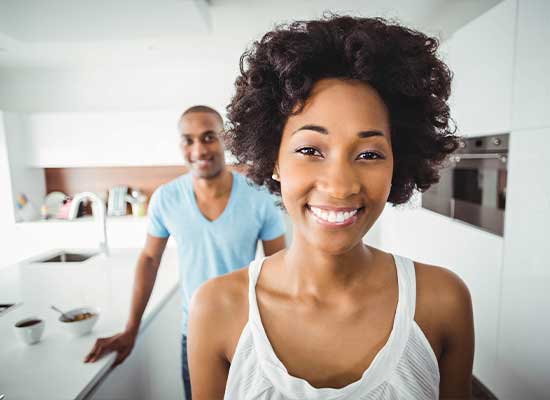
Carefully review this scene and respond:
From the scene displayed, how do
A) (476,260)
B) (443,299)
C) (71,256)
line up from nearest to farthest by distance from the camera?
(443,299), (476,260), (71,256)

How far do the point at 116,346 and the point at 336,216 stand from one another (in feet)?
3.14

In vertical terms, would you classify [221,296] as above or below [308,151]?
below

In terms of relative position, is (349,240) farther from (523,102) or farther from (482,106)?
(482,106)

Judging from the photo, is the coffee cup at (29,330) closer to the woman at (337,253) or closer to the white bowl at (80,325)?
the white bowl at (80,325)

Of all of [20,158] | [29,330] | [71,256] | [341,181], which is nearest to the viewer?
[341,181]

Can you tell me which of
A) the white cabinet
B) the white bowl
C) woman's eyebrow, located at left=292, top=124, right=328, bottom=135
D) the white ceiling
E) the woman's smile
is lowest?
the white cabinet

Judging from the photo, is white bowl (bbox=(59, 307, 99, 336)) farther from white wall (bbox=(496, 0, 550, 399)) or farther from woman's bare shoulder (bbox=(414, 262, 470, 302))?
white wall (bbox=(496, 0, 550, 399))

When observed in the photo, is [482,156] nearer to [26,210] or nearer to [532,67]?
[532,67]

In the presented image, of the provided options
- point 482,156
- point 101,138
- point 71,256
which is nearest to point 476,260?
point 482,156

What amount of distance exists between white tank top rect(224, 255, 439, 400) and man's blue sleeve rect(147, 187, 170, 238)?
0.82 m

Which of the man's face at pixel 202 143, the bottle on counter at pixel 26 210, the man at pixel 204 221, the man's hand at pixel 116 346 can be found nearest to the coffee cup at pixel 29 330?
the man's hand at pixel 116 346

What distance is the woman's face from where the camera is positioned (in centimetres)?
57

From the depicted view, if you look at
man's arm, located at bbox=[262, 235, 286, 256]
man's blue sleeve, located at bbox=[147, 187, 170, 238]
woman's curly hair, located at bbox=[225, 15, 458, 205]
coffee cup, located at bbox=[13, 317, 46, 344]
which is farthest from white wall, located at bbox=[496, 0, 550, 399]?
coffee cup, located at bbox=[13, 317, 46, 344]

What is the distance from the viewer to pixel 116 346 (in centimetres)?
112
